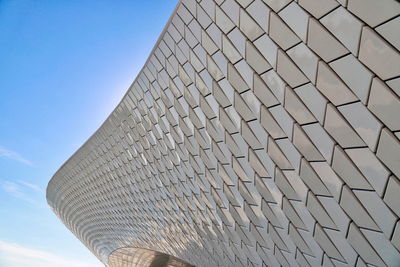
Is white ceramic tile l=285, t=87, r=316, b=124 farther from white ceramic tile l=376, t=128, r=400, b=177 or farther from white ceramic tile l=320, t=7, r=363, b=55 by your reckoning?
white ceramic tile l=320, t=7, r=363, b=55

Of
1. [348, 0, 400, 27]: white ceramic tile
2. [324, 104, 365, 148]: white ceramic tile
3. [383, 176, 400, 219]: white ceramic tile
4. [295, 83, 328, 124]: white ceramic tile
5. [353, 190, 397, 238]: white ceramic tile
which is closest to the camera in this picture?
[348, 0, 400, 27]: white ceramic tile

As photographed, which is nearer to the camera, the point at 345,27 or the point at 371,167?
the point at 345,27

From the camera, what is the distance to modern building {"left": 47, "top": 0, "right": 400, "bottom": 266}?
230 inches

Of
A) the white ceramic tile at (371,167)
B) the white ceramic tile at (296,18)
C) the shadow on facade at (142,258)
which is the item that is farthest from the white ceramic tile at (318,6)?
the shadow on facade at (142,258)

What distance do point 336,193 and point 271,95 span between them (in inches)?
114

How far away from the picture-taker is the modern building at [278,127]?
230 inches

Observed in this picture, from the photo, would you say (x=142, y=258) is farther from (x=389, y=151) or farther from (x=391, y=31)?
(x=391, y=31)

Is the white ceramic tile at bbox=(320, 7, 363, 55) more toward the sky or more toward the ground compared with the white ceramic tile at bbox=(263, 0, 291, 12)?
more toward the ground

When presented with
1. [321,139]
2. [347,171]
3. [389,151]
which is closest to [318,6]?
[321,139]

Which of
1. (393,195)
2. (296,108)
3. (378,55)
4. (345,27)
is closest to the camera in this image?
(378,55)

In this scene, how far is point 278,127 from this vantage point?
27.9 ft

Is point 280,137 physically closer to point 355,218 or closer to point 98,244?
point 355,218

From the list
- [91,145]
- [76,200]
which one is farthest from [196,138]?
[76,200]

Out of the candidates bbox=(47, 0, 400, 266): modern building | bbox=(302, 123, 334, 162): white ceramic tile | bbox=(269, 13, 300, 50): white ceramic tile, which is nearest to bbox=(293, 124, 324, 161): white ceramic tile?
bbox=(47, 0, 400, 266): modern building
